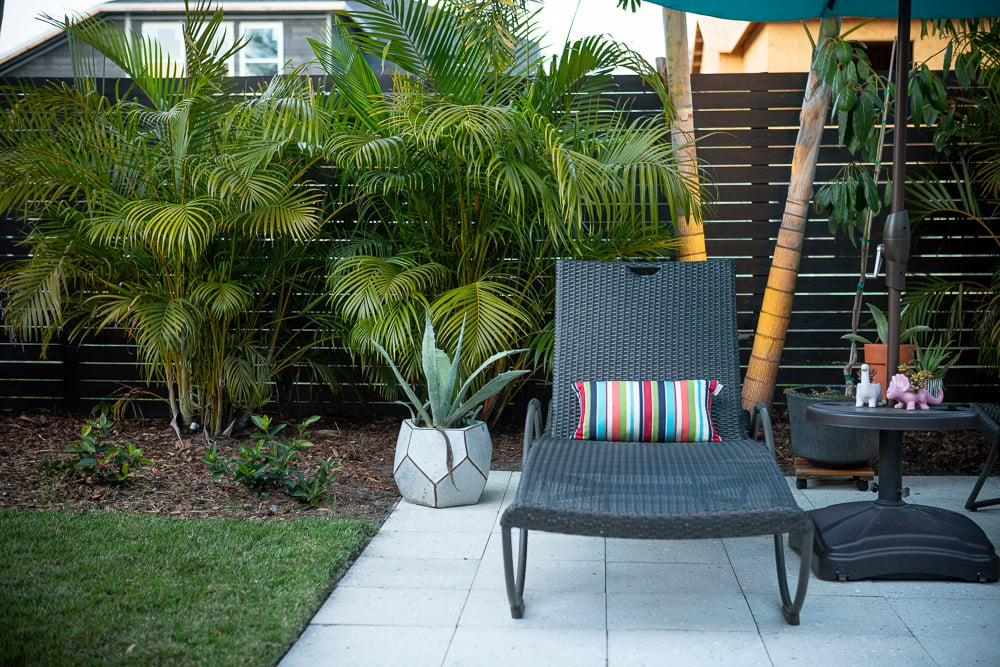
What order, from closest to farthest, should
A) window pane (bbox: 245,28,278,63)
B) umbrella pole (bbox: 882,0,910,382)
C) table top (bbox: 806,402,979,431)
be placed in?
table top (bbox: 806,402,979,431)
umbrella pole (bbox: 882,0,910,382)
window pane (bbox: 245,28,278,63)

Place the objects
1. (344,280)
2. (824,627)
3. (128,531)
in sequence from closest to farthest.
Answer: (824,627) < (128,531) < (344,280)

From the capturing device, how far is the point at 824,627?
267 centimetres

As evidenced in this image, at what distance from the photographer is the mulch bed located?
12.6 feet

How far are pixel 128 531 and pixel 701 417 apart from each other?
7.25 feet

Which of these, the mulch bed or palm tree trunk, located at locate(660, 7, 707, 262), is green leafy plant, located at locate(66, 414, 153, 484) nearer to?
the mulch bed

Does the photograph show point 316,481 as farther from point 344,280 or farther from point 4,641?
point 4,641

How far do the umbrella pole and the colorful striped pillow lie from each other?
702 millimetres

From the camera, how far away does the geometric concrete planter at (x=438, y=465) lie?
386 centimetres

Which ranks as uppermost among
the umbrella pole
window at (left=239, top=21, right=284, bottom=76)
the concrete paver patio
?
window at (left=239, top=21, right=284, bottom=76)

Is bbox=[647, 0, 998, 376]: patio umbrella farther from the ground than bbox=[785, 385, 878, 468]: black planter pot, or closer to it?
farther from the ground

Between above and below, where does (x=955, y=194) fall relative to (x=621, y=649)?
above

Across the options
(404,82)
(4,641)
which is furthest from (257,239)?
(4,641)

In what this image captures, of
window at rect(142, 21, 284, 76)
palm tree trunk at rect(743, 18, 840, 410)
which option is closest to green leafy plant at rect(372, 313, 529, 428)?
palm tree trunk at rect(743, 18, 840, 410)

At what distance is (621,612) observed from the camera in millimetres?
2797
